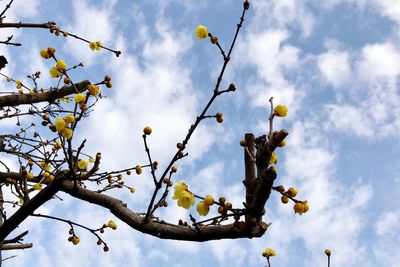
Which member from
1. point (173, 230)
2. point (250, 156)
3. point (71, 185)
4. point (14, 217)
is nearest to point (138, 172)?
point (71, 185)

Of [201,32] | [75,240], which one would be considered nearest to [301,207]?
[201,32]

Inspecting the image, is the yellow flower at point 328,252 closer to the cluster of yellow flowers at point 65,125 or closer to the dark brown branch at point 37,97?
the cluster of yellow flowers at point 65,125

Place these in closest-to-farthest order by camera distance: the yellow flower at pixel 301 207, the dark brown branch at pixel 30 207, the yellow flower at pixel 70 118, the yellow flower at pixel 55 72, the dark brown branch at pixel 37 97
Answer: the yellow flower at pixel 301 207
the yellow flower at pixel 70 118
the yellow flower at pixel 55 72
the dark brown branch at pixel 30 207
the dark brown branch at pixel 37 97

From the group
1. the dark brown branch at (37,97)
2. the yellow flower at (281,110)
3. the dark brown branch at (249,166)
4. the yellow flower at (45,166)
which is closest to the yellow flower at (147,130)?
the dark brown branch at (249,166)

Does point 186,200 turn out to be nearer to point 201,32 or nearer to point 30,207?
point 201,32

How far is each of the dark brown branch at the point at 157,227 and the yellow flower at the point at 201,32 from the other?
1396 mm

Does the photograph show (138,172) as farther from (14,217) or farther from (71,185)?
(14,217)

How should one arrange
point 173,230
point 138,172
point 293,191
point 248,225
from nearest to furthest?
point 293,191 < point 248,225 < point 173,230 < point 138,172

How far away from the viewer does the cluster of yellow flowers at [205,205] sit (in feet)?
6.79

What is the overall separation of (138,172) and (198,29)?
6.29ft

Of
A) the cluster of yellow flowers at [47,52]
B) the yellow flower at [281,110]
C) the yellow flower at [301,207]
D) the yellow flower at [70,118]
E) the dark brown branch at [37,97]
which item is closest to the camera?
the yellow flower at [301,207]

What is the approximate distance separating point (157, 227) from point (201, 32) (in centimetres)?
146

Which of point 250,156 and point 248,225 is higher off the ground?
point 250,156

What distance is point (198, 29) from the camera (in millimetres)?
2846
